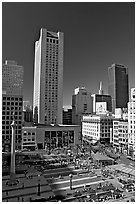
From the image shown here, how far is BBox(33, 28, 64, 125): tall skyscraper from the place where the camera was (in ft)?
162

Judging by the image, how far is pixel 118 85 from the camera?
99.5 metres

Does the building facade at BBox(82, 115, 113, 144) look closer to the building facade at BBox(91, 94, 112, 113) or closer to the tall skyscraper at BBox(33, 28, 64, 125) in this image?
the tall skyscraper at BBox(33, 28, 64, 125)

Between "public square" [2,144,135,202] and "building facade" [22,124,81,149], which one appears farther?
"building facade" [22,124,81,149]

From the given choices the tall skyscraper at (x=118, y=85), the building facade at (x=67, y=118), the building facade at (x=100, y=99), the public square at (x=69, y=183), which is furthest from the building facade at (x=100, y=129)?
the tall skyscraper at (x=118, y=85)

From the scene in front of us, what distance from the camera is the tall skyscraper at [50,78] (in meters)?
49.5

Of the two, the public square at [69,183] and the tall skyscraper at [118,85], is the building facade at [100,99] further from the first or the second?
the public square at [69,183]

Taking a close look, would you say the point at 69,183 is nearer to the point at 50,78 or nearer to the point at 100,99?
the point at 50,78

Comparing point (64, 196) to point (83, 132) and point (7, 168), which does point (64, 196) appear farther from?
point (83, 132)

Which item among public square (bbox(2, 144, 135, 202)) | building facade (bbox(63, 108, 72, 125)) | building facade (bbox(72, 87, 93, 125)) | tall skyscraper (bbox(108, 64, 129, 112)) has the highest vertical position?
tall skyscraper (bbox(108, 64, 129, 112))

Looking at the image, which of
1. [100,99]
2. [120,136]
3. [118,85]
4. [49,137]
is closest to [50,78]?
[49,137]

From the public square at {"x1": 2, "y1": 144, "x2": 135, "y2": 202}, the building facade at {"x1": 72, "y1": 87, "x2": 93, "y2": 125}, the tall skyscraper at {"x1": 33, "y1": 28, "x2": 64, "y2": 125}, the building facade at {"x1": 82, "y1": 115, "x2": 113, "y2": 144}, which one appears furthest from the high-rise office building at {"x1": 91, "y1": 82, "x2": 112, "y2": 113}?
the public square at {"x1": 2, "y1": 144, "x2": 135, "y2": 202}

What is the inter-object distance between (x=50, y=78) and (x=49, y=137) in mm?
21216

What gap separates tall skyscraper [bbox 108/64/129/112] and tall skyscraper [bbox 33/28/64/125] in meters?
53.3

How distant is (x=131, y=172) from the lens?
16.3m
